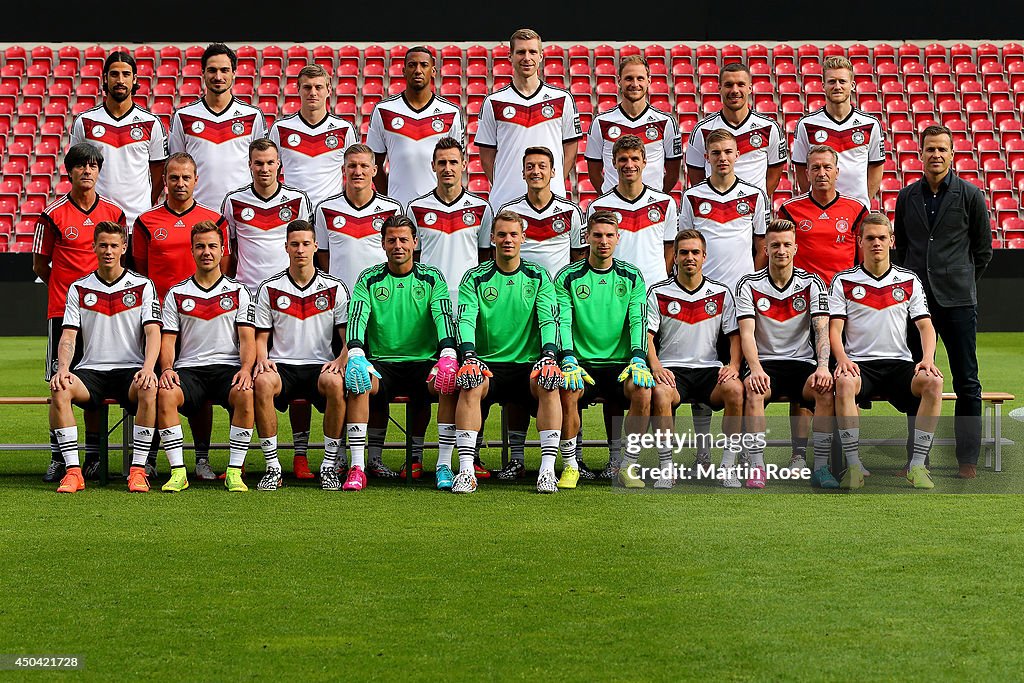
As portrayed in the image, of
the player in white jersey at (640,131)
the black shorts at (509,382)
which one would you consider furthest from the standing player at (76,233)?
the player in white jersey at (640,131)

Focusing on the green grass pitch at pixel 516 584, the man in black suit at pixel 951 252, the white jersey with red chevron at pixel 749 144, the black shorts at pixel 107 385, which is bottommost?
the green grass pitch at pixel 516 584

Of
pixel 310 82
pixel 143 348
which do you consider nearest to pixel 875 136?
pixel 310 82

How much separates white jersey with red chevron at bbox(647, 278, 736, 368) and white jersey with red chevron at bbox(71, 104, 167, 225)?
3.20 m

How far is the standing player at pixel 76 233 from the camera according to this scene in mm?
6898

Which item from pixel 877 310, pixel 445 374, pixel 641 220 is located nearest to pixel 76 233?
pixel 445 374

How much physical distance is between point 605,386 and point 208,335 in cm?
214

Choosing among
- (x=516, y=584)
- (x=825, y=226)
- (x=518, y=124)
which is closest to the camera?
(x=516, y=584)

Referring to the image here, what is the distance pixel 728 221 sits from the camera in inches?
282

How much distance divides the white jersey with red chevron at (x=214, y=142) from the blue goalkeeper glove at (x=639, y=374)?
2819 millimetres

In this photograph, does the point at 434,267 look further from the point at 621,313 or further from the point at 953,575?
the point at 953,575

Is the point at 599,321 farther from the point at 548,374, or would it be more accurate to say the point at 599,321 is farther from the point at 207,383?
the point at 207,383

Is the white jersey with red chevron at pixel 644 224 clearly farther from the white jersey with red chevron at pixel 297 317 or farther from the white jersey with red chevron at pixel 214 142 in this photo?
the white jersey with red chevron at pixel 214 142

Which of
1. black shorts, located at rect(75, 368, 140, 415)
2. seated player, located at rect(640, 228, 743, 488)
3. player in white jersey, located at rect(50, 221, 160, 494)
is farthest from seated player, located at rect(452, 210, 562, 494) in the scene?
black shorts, located at rect(75, 368, 140, 415)

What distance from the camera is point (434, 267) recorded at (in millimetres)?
6941
